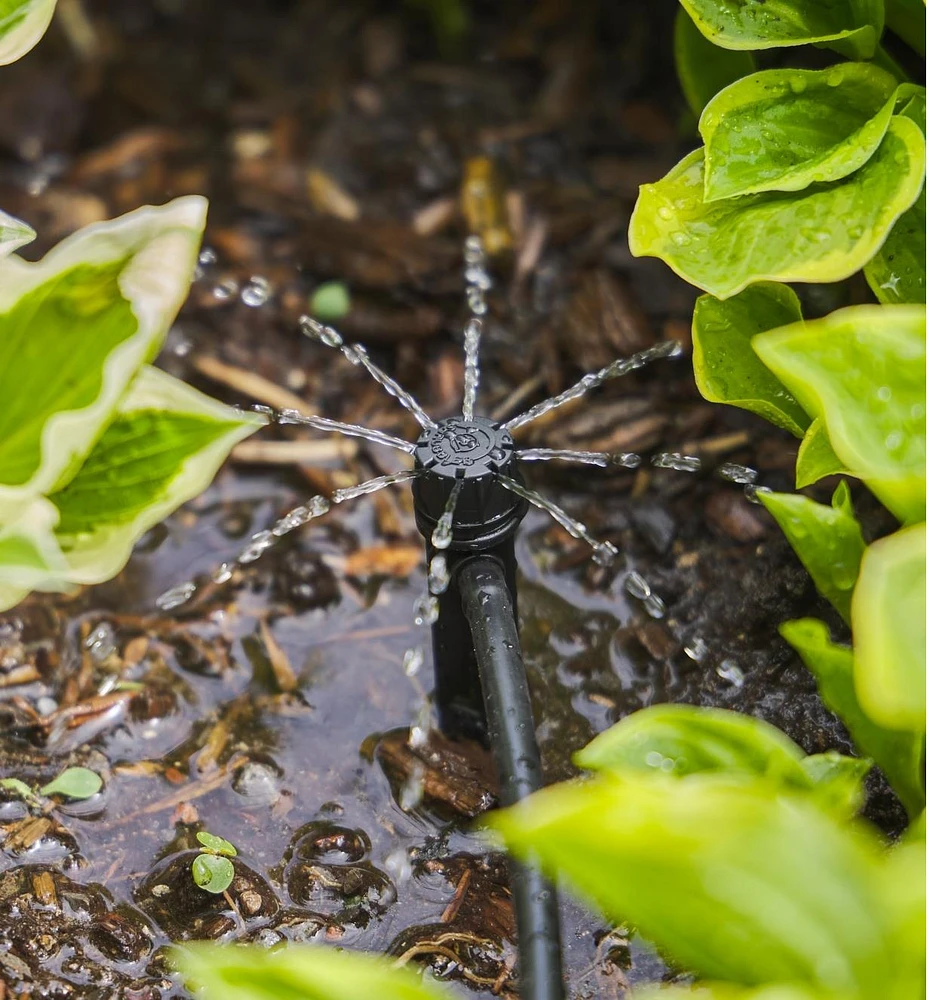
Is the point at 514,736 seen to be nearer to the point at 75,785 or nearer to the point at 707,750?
the point at 707,750

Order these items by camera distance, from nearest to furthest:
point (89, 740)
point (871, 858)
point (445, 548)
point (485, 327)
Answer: point (871, 858), point (445, 548), point (89, 740), point (485, 327)

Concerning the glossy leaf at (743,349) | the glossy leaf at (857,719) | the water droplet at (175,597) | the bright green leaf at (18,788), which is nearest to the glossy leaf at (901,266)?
the glossy leaf at (743,349)

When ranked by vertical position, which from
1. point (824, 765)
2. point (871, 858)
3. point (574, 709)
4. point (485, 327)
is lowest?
point (574, 709)

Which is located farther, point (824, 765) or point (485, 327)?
point (485, 327)

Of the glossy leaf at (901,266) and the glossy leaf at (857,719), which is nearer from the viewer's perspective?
the glossy leaf at (857,719)

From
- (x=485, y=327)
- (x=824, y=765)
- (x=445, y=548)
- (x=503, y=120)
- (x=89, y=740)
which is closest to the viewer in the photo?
(x=824, y=765)

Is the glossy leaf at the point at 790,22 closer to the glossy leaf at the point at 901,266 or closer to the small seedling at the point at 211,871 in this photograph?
the glossy leaf at the point at 901,266

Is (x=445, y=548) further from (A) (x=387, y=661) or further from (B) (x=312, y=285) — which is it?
(B) (x=312, y=285)

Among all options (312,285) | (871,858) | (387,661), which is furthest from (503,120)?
(871,858)
